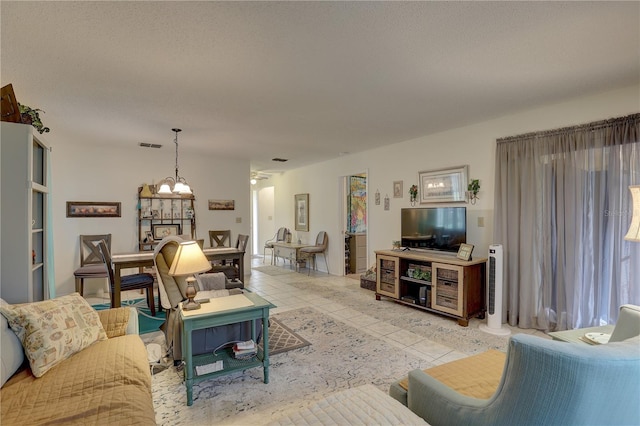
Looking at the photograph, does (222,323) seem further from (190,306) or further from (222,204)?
(222,204)

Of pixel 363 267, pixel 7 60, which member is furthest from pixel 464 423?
pixel 363 267

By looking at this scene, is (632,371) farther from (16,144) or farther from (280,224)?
(280,224)

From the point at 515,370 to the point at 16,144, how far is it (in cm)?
285

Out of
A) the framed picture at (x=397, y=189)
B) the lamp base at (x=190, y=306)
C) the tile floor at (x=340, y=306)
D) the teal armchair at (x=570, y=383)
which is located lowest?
the tile floor at (x=340, y=306)

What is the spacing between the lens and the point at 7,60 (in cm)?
220

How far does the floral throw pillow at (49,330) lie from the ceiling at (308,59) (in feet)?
5.46

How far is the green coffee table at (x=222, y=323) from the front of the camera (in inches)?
82.7

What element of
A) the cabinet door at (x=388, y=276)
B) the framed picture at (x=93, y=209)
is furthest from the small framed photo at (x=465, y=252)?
the framed picture at (x=93, y=209)

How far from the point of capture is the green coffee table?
2102 millimetres

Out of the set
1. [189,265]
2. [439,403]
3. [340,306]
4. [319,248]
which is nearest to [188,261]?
[189,265]

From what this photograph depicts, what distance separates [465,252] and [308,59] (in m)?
2.78

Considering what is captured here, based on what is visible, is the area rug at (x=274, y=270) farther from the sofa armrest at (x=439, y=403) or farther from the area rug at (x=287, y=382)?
the sofa armrest at (x=439, y=403)

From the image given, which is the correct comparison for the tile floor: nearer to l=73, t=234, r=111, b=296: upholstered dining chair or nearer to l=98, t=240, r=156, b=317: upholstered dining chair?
l=73, t=234, r=111, b=296: upholstered dining chair

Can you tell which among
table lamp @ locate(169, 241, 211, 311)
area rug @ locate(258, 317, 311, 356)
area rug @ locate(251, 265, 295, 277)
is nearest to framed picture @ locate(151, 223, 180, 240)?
area rug @ locate(251, 265, 295, 277)
